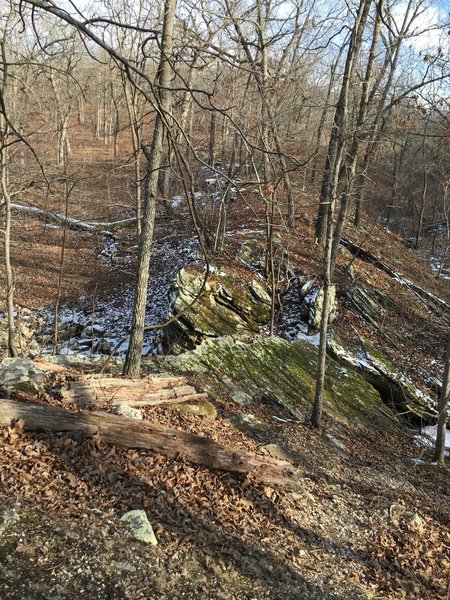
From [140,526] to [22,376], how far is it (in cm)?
286

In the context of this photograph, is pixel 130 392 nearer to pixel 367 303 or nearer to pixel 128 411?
pixel 128 411

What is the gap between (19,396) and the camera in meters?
5.14

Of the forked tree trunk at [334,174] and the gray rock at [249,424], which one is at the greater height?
the forked tree trunk at [334,174]

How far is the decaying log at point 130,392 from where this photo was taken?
19.4ft

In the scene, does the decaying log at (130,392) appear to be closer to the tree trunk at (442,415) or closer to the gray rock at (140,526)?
the gray rock at (140,526)

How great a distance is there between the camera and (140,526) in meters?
3.97

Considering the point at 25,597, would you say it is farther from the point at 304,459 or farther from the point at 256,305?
the point at 256,305

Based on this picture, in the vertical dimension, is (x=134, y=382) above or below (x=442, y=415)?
above

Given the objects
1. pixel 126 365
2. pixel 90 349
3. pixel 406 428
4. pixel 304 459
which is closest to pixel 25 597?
pixel 126 365

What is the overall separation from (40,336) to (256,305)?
5905 millimetres

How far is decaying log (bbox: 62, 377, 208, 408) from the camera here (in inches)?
232

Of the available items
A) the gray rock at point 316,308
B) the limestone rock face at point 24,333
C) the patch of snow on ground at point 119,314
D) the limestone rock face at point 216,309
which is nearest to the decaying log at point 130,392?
the limestone rock face at point 216,309

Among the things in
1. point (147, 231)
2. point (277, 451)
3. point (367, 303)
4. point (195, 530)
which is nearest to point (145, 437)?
point (195, 530)

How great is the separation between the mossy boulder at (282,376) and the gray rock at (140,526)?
12.9ft
